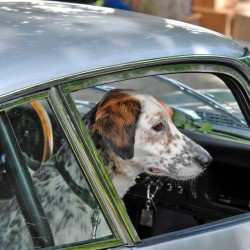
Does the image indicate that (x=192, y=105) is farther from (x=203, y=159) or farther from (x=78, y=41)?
(x=78, y=41)

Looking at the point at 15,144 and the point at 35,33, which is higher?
the point at 35,33

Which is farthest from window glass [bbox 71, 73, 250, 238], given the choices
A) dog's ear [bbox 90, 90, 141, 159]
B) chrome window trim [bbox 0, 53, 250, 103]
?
chrome window trim [bbox 0, 53, 250, 103]

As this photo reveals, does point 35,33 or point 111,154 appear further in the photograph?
point 111,154

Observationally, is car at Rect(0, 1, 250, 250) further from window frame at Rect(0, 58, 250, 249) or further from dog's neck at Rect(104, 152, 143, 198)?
dog's neck at Rect(104, 152, 143, 198)

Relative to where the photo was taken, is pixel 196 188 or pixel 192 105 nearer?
pixel 196 188

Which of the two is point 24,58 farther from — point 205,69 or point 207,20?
point 207,20

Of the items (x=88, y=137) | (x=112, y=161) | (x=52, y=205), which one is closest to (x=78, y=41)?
(x=88, y=137)

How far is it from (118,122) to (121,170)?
235mm

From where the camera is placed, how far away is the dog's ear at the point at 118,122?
10.5ft

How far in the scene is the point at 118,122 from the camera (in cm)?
324

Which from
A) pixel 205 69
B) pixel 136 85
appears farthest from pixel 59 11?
pixel 136 85

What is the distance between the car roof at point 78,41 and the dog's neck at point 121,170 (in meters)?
0.55

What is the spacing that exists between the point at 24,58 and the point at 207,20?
33.5 feet

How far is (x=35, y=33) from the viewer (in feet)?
9.03
